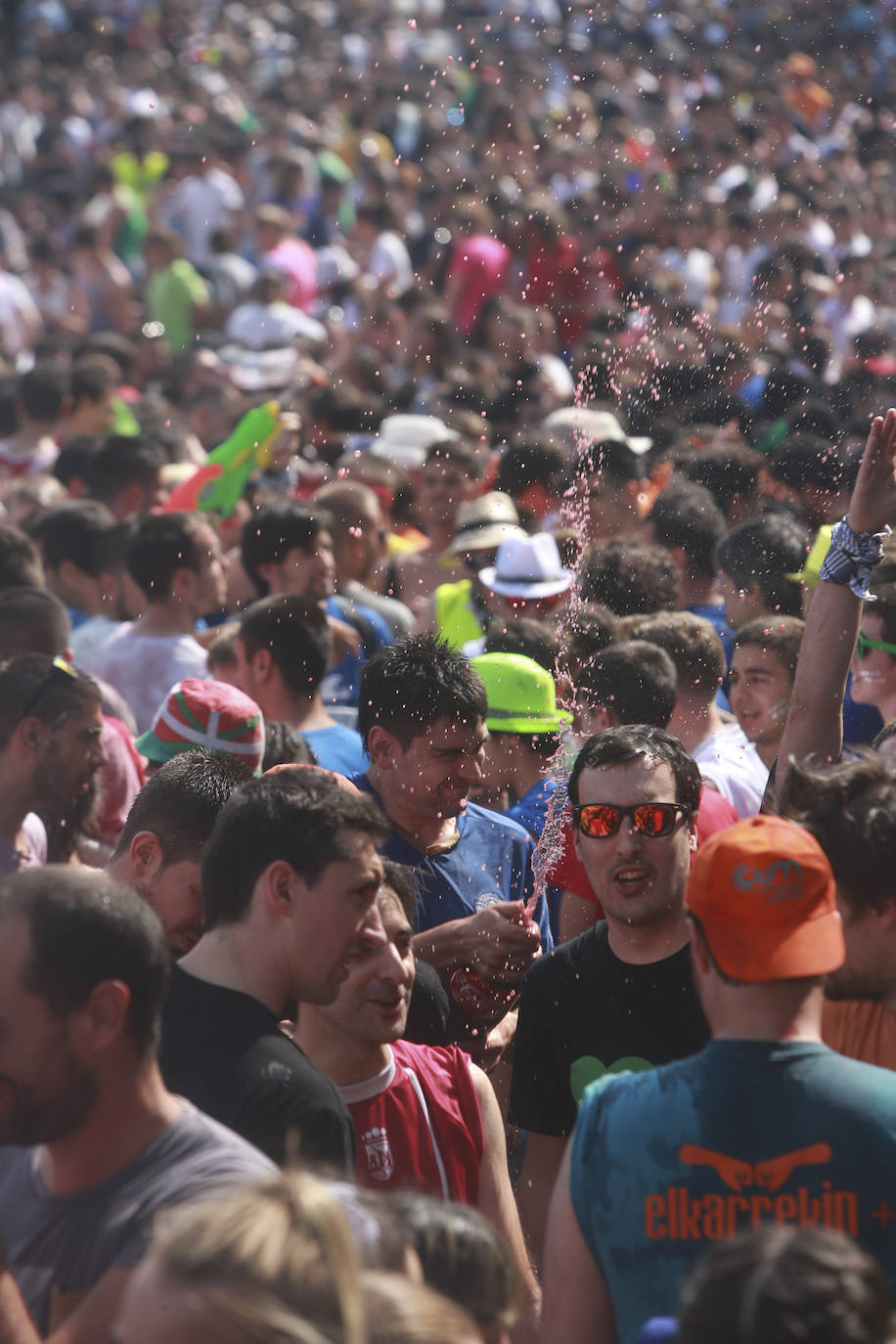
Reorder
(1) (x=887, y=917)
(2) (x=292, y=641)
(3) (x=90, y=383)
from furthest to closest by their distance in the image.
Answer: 1. (3) (x=90, y=383)
2. (2) (x=292, y=641)
3. (1) (x=887, y=917)

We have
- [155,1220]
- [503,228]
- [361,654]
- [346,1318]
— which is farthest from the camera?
[503,228]

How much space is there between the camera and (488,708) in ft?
16.0

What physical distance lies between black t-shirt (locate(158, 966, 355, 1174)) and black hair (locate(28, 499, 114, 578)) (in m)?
4.36

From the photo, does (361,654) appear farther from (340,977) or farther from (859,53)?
(859,53)

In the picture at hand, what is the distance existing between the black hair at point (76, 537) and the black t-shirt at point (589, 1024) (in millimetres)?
3888

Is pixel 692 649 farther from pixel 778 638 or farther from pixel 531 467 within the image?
pixel 531 467

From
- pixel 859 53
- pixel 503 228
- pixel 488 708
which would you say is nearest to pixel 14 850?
pixel 488 708

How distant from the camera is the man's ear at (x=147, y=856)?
11.9 ft

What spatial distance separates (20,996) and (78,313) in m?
12.9

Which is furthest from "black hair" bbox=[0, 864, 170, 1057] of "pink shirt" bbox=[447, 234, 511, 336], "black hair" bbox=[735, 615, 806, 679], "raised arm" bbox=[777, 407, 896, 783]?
"pink shirt" bbox=[447, 234, 511, 336]

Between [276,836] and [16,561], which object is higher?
[276,836]

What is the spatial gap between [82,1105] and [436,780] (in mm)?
1990

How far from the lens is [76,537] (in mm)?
6977

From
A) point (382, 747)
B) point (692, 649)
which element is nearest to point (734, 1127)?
point (382, 747)
